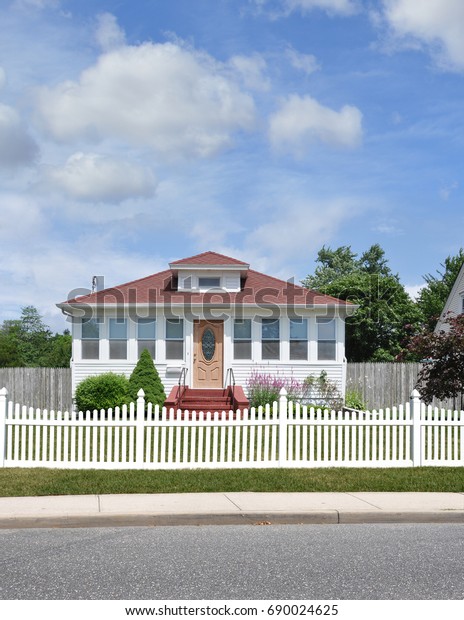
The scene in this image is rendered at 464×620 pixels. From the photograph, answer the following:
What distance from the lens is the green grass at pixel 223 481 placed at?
448 inches

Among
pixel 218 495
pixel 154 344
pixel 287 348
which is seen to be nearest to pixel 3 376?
pixel 154 344

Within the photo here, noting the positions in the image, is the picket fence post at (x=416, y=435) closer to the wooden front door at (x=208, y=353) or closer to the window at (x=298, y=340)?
the window at (x=298, y=340)

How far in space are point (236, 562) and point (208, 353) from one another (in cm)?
1939

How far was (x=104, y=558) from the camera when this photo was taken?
7.54 metres

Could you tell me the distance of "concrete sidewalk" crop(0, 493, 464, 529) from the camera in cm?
938

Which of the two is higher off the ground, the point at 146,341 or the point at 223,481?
the point at 146,341

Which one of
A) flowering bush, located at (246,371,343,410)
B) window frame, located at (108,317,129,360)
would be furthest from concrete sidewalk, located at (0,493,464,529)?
window frame, located at (108,317,129,360)

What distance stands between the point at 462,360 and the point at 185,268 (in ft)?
40.7

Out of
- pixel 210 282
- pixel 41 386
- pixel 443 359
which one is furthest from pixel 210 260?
pixel 443 359

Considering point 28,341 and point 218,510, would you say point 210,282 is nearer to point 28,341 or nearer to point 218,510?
point 218,510

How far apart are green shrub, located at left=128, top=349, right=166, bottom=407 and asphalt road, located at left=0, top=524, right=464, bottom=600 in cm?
1561

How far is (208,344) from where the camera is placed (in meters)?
26.7

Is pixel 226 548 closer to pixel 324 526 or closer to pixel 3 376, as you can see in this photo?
pixel 324 526

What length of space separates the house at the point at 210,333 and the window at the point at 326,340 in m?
0.03
